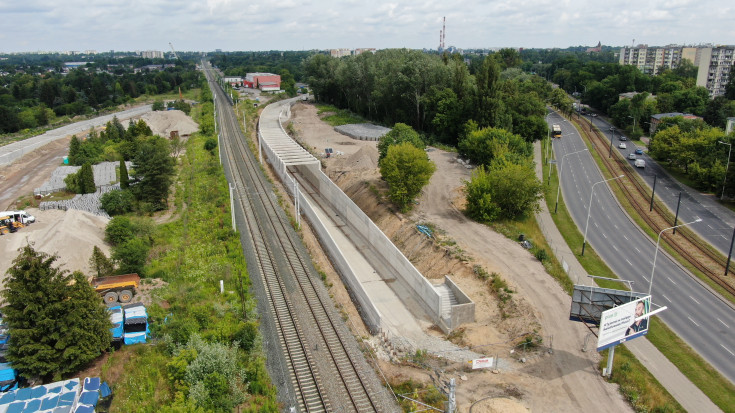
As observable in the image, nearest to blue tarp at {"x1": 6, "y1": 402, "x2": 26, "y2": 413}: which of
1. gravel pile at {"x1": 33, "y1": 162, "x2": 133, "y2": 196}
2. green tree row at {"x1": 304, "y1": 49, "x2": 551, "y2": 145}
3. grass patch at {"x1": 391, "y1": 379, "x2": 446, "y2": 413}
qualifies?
grass patch at {"x1": 391, "y1": 379, "x2": 446, "y2": 413}

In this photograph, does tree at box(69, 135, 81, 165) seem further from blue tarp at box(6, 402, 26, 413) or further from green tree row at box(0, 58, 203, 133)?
blue tarp at box(6, 402, 26, 413)

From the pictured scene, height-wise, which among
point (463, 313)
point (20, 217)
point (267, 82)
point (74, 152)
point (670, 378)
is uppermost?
point (267, 82)

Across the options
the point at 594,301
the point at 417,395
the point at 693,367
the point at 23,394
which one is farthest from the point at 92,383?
the point at 693,367

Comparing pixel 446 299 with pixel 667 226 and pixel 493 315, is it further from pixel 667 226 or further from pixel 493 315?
pixel 667 226

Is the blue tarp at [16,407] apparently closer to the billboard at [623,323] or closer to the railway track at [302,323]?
the railway track at [302,323]

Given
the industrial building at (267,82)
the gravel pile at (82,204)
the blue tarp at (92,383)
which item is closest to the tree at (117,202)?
the gravel pile at (82,204)
